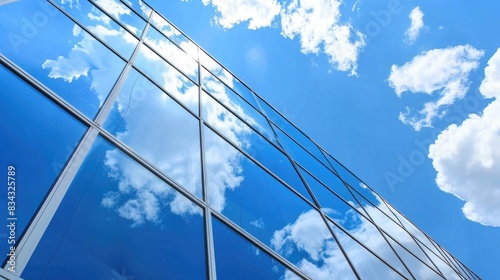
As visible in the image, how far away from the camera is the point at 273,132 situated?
9.55 meters

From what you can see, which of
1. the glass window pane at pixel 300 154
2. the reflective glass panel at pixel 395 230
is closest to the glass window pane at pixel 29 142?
the glass window pane at pixel 300 154

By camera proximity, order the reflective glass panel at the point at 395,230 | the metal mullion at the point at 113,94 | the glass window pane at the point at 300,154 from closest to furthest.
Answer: the metal mullion at the point at 113,94 → the glass window pane at the point at 300,154 → the reflective glass panel at the point at 395,230

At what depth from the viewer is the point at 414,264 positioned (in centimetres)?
945

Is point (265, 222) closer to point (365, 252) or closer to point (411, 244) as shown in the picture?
point (365, 252)

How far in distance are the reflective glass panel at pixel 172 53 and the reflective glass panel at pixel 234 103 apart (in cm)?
31

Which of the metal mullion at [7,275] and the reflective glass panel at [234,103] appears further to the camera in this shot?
the reflective glass panel at [234,103]

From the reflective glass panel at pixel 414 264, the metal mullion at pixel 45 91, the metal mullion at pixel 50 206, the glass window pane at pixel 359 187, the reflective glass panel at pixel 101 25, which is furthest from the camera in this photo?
the glass window pane at pixel 359 187

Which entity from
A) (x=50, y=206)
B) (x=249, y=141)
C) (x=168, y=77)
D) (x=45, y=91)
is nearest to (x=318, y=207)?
(x=249, y=141)

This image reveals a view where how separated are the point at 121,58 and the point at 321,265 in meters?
4.34

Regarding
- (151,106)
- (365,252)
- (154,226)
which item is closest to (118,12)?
(151,106)

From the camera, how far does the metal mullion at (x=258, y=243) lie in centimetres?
429

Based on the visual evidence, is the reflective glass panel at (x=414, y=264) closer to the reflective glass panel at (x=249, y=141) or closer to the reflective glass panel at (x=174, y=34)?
the reflective glass panel at (x=249, y=141)

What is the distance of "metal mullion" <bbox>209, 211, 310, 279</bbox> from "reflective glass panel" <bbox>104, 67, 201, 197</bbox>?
1.47 feet

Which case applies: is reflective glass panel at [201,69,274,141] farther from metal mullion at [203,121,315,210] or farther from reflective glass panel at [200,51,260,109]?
metal mullion at [203,121,315,210]
